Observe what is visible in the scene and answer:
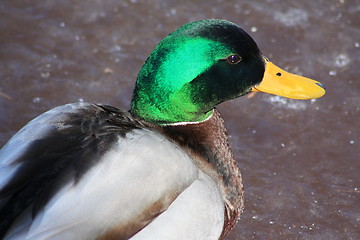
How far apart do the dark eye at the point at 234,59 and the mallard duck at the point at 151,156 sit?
0.03 feet

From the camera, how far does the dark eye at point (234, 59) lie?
132 inches

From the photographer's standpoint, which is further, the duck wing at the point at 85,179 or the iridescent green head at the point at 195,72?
the iridescent green head at the point at 195,72

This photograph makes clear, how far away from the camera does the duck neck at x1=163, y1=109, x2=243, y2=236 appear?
3.50 meters

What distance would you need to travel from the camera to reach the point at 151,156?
9.83 feet

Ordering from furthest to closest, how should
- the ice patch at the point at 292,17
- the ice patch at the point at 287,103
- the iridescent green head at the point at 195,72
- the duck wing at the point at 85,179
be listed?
the ice patch at the point at 292,17
the ice patch at the point at 287,103
the iridescent green head at the point at 195,72
the duck wing at the point at 85,179

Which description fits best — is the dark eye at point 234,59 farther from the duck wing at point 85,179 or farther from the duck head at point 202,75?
the duck wing at point 85,179

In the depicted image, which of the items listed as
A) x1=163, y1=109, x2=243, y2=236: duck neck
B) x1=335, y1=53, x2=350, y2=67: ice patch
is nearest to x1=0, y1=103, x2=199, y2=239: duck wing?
x1=163, y1=109, x2=243, y2=236: duck neck

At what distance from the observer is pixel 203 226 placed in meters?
3.18

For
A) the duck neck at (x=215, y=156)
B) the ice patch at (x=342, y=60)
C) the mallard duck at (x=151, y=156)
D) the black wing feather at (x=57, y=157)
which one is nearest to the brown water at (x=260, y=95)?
the ice patch at (x=342, y=60)

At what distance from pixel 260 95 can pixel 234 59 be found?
177 centimetres

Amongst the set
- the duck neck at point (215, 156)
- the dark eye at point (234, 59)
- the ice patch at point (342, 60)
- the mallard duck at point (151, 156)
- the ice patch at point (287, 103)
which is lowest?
the ice patch at point (287, 103)

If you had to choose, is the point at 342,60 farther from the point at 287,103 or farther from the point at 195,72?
the point at 195,72

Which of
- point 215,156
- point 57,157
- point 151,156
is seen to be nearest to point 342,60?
point 215,156

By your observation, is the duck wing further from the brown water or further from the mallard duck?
the brown water
